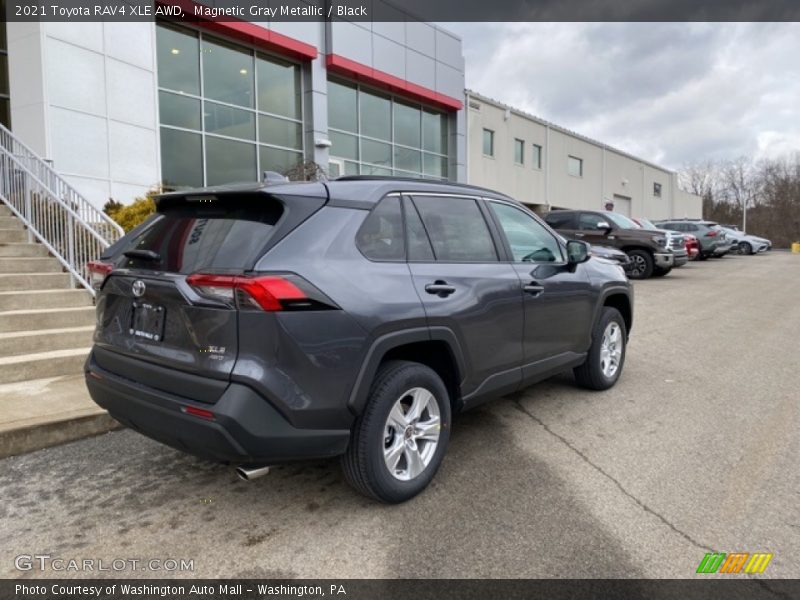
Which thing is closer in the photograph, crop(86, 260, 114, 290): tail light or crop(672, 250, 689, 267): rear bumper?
crop(86, 260, 114, 290): tail light

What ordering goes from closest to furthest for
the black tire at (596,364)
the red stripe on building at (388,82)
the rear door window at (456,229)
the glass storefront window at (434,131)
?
the rear door window at (456,229) → the black tire at (596,364) → the red stripe on building at (388,82) → the glass storefront window at (434,131)

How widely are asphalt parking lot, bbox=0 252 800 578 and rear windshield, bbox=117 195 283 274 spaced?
1.36 metres

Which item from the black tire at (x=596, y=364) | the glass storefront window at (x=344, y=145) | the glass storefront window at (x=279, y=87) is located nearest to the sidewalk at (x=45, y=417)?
the black tire at (x=596, y=364)

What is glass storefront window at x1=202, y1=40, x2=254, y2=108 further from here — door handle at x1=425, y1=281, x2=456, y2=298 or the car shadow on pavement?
door handle at x1=425, y1=281, x2=456, y2=298

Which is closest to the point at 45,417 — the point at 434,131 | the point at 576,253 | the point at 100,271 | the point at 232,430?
the point at 100,271

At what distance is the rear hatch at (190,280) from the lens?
2627mm

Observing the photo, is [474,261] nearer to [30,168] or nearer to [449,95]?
[30,168]

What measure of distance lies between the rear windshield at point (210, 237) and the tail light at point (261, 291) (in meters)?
0.09

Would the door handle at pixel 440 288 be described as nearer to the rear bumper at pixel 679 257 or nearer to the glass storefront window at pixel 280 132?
the glass storefront window at pixel 280 132

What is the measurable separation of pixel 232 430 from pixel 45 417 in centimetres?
235

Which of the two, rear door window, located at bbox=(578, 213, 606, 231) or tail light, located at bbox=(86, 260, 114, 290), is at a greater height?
rear door window, located at bbox=(578, 213, 606, 231)

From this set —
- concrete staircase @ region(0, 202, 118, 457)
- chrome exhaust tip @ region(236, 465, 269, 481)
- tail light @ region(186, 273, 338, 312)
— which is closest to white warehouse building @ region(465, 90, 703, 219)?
concrete staircase @ region(0, 202, 118, 457)

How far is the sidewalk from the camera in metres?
3.85

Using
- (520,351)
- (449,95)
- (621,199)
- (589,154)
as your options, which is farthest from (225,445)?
(621,199)
